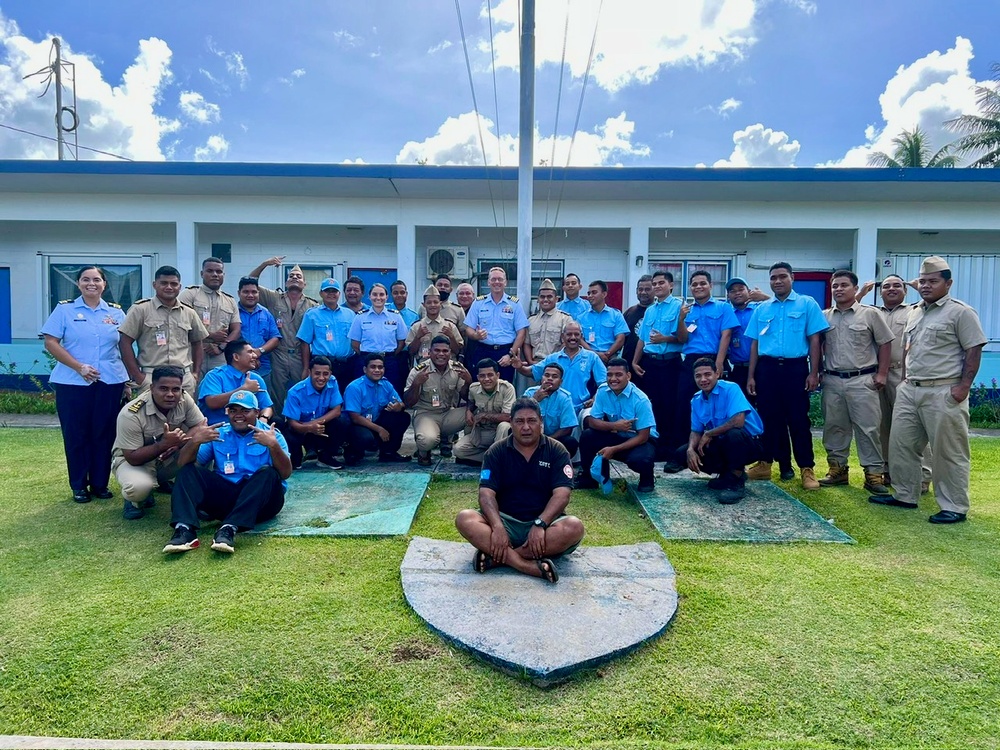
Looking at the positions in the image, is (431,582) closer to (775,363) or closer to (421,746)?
(421,746)

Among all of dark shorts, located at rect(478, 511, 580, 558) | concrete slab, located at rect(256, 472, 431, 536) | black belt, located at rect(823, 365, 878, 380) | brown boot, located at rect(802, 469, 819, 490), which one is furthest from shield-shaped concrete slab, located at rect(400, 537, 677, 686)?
black belt, located at rect(823, 365, 878, 380)

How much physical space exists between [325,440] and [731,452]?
11.4 feet

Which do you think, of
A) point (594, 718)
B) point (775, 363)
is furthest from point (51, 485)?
point (775, 363)

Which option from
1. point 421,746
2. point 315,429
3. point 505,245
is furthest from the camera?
point 505,245

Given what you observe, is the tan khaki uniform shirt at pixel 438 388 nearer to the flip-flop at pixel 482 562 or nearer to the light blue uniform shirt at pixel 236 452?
the light blue uniform shirt at pixel 236 452

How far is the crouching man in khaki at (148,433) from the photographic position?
4.29 metres

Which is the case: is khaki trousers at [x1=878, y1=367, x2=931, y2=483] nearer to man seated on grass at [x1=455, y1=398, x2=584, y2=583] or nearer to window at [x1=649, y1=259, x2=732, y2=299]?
man seated on grass at [x1=455, y1=398, x2=584, y2=583]

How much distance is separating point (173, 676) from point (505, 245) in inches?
346

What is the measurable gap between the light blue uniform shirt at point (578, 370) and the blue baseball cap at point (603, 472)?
0.74 meters

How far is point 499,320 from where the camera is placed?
21.0 ft

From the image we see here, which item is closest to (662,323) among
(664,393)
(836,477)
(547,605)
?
(664,393)

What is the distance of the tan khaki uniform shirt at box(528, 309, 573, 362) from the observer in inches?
249

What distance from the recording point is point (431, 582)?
3324 millimetres

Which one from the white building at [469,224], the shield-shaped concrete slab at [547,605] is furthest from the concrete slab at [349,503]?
the white building at [469,224]
